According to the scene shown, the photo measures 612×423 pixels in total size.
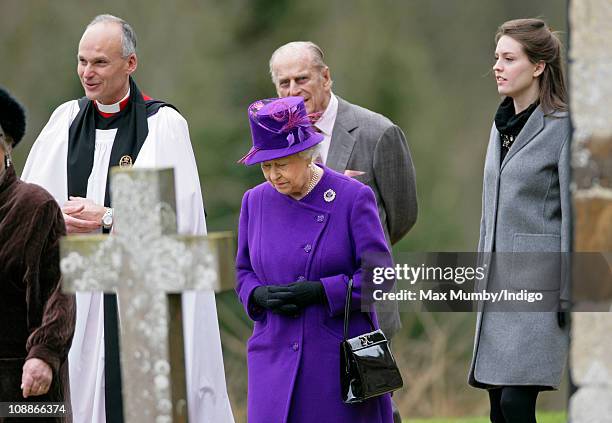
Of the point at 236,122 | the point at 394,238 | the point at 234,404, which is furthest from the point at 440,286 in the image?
the point at 236,122

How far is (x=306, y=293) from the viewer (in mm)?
5426

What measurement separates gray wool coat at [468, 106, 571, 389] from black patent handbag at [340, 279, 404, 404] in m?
0.78

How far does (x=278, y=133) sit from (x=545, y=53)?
1.32m

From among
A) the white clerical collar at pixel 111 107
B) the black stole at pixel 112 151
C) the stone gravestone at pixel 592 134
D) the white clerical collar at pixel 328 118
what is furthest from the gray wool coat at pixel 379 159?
the stone gravestone at pixel 592 134

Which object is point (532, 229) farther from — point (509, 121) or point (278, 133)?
point (278, 133)

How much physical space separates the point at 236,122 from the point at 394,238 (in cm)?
1041

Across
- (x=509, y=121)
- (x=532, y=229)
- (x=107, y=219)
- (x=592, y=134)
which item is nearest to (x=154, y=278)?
(x=592, y=134)

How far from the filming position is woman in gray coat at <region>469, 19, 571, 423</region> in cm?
594

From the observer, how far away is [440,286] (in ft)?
19.6

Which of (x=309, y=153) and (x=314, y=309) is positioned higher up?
(x=309, y=153)

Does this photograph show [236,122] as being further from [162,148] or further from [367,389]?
[367,389]

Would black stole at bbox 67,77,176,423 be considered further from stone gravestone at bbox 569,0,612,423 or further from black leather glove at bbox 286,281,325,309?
stone gravestone at bbox 569,0,612,423

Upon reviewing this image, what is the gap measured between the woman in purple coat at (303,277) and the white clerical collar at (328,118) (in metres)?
1.14

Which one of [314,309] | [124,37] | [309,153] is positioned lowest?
[314,309]
